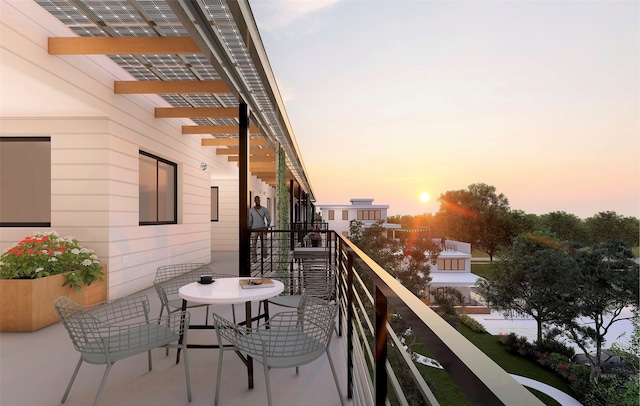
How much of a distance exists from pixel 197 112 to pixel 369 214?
1337 inches

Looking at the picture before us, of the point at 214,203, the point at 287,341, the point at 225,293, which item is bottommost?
the point at 287,341

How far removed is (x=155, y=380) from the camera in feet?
9.18

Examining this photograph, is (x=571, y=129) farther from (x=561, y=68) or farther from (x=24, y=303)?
(x=24, y=303)

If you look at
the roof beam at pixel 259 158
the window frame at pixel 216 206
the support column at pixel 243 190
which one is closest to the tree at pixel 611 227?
the roof beam at pixel 259 158

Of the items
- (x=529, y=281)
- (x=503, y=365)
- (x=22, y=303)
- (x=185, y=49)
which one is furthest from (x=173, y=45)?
(x=529, y=281)

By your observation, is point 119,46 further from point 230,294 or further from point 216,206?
point 216,206

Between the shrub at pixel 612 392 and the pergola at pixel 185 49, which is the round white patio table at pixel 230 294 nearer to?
the pergola at pixel 185 49

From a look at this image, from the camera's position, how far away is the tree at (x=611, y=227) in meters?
41.9

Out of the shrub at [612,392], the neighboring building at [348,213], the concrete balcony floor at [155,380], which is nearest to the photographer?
the concrete balcony floor at [155,380]

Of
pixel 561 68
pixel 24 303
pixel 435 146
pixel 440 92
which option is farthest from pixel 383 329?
pixel 561 68

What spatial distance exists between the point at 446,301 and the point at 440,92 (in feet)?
105

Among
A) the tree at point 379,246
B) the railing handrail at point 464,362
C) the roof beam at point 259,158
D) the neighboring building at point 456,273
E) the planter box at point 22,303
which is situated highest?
the roof beam at point 259,158

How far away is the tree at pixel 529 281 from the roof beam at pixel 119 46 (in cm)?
2497

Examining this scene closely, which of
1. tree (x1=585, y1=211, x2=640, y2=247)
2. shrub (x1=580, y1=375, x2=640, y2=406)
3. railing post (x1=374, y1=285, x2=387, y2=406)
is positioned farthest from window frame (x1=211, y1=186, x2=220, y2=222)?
tree (x1=585, y1=211, x2=640, y2=247)
